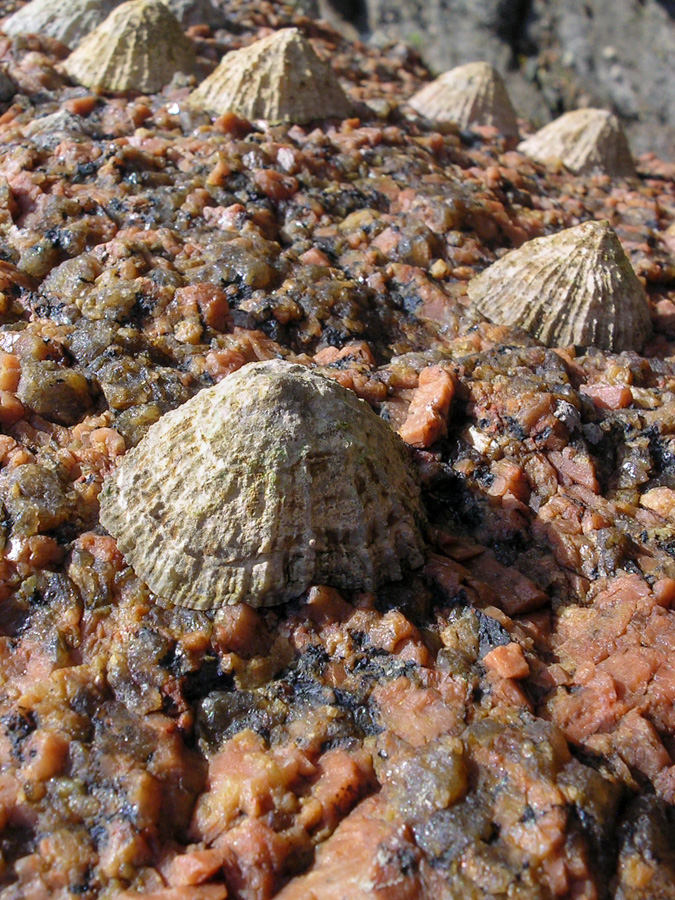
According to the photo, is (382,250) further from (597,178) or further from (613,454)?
(597,178)

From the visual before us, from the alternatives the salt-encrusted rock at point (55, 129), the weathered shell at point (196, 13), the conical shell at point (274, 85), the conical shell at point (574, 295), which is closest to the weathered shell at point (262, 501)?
the conical shell at point (574, 295)

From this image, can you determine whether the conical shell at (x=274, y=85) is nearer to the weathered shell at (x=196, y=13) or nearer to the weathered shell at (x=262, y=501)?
the weathered shell at (x=196, y=13)

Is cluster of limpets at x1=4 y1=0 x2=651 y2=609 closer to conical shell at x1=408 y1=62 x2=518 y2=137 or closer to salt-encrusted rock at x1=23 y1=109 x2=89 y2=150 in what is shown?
salt-encrusted rock at x1=23 y1=109 x2=89 y2=150

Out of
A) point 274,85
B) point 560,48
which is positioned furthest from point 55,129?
point 560,48

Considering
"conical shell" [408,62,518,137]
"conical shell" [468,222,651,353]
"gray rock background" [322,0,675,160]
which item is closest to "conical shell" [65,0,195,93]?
"conical shell" [408,62,518,137]

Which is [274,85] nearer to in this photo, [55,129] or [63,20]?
[55,129]

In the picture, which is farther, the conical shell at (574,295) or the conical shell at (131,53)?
the conical shell at (131,53)
